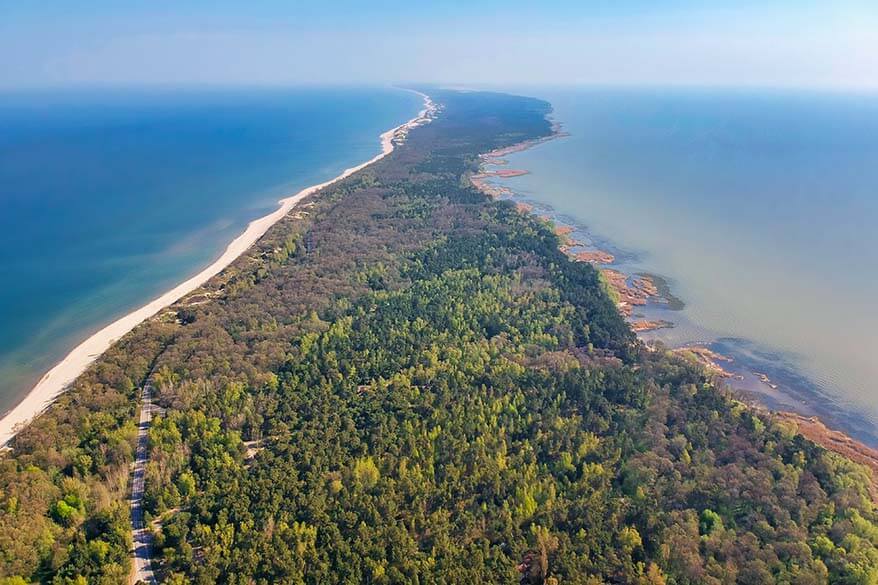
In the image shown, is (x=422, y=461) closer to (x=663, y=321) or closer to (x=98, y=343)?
(x=663, y=321)

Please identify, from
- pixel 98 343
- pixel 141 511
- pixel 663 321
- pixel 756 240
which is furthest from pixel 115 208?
pixel 756 240

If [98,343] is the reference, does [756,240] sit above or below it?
above

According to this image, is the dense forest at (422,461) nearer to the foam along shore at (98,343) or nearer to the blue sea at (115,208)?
the foam along shore at (98,343)

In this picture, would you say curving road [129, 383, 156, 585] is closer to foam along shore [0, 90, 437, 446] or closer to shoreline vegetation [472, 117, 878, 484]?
foam along shore [0, 90, 437, 446]

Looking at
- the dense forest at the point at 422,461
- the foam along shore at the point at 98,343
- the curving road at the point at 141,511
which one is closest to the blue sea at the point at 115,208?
the foam along shore at the point at 98,343

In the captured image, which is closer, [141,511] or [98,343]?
[141,511]

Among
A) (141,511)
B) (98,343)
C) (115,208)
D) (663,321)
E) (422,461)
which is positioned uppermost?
(115,208)

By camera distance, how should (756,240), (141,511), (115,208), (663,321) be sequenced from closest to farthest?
1. (141,511)
2. (663,321)
3. (756,240)
4. (115,208)
